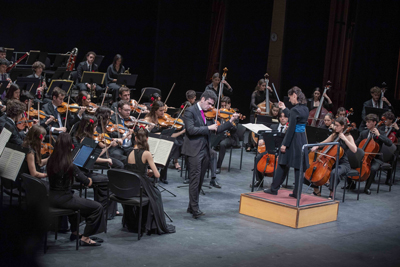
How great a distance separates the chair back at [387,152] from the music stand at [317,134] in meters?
1.30

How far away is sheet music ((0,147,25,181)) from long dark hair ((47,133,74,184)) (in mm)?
336

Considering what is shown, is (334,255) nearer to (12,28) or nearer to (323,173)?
(323,173)

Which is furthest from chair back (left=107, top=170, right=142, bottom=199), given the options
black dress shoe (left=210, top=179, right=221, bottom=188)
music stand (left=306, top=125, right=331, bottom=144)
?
music stand (left=306, top=125, right=331, bottom=144)

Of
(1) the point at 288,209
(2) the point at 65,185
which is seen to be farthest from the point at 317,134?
(2) the point at 65,185

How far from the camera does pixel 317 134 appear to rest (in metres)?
6.67

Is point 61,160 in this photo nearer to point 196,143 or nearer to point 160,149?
point 160,149

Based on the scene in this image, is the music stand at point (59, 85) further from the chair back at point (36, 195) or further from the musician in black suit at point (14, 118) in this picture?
the chair back at point (36, 195)

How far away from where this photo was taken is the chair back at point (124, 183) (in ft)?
14.5

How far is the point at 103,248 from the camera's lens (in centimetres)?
425

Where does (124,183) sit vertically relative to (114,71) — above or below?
below

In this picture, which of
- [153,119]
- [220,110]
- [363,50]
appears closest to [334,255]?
[153,119]

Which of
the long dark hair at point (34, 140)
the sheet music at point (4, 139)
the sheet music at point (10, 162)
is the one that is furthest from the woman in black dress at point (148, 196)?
the sheet music at point (4, 139)

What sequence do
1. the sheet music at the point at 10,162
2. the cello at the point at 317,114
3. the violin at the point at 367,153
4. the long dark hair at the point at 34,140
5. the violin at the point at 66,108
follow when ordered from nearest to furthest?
1. the sheet music at the point at 10,162
2. the long dark hair at the point at 34,140
3. the violin at the point at 367,153
4. the violin at the point at 66,108
5. the cello at the point at 317,114

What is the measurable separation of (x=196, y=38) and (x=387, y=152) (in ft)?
21.7
